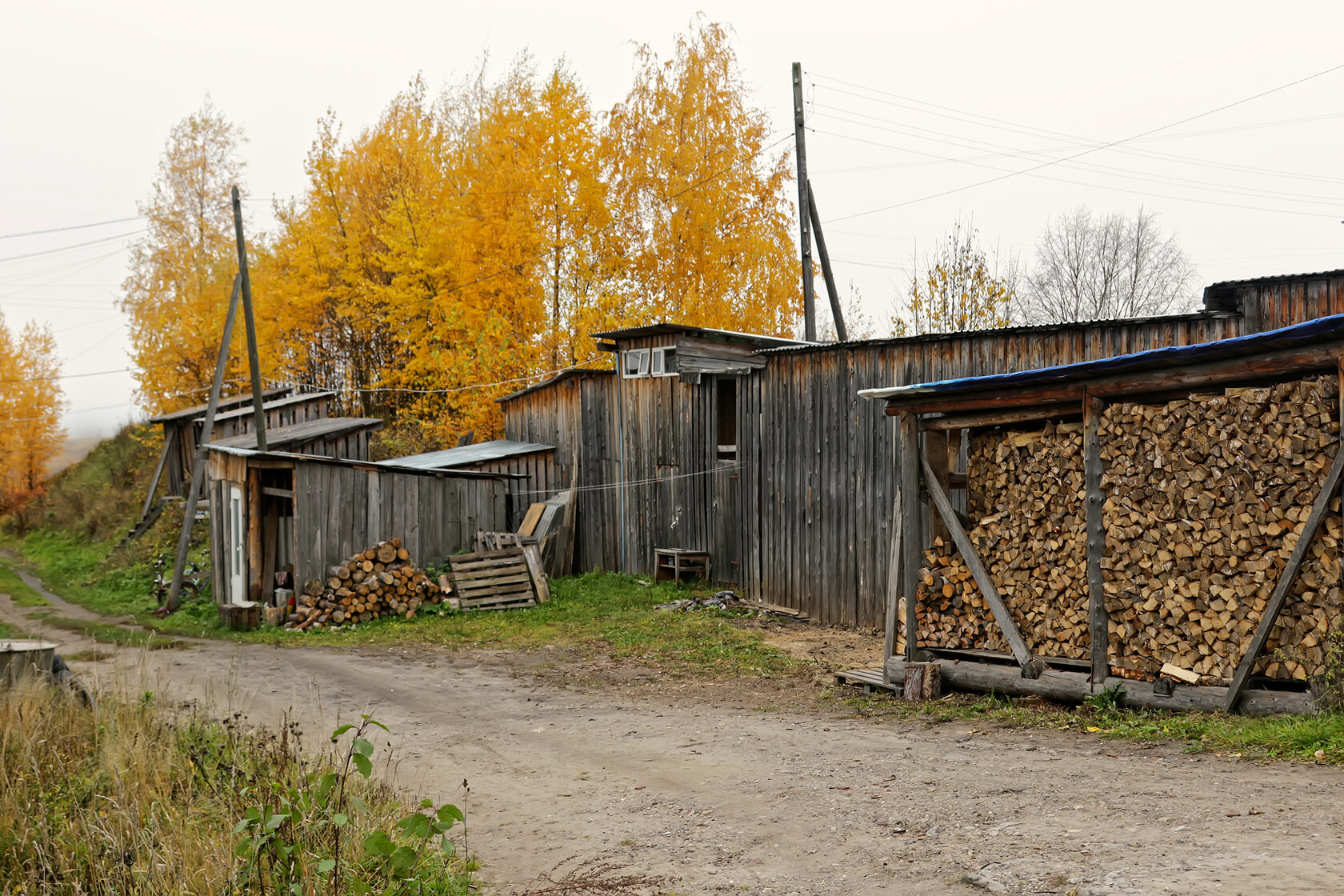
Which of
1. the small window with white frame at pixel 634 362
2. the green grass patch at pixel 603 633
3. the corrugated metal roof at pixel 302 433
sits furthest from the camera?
the corrugated metal roof at pixel 302 433

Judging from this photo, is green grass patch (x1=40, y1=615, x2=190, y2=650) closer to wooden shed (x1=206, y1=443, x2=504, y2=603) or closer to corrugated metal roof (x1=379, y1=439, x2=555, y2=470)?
wooden shed (x1=206, y1=443, x2=504, y2=603)

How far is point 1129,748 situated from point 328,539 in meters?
12.7

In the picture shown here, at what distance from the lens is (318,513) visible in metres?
15.7

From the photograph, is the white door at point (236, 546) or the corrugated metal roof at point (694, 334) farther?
the corrugated metal roof at point (694, 334)

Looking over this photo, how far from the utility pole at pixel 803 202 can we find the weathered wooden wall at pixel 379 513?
664 cm

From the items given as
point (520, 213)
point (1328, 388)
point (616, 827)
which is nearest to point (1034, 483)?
point (1328, 388)

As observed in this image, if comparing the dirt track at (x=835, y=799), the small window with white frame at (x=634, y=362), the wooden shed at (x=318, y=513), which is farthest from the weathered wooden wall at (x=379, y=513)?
the dirt track at (x=835, y=799)

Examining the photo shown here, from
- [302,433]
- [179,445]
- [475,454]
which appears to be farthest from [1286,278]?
[179,445]

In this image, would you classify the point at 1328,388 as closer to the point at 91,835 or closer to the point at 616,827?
the point at 616,827

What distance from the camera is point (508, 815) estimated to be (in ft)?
20.3

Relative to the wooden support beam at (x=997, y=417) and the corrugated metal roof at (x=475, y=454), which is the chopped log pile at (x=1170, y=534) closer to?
the wooden support beam at (x=997, y=417)

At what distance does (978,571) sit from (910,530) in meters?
0.79

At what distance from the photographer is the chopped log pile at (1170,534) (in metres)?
6.67

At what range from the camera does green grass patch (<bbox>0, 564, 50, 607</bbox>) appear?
19219 millimetres
